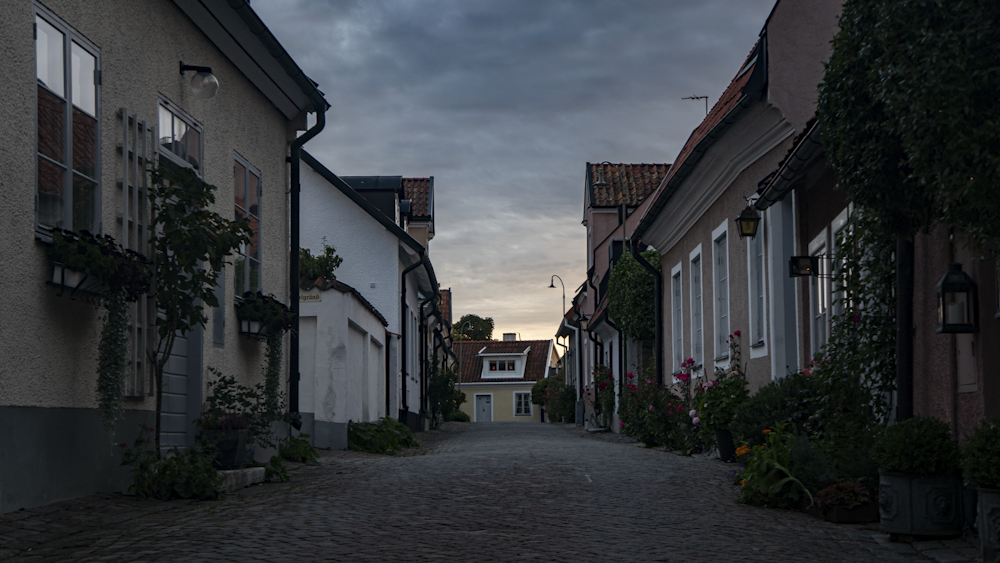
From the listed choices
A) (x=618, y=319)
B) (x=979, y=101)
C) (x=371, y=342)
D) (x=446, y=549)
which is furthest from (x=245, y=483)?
(x=618, y=319)

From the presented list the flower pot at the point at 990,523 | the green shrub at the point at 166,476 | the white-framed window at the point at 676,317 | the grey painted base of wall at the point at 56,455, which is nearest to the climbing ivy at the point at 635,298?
the white-framed window at the point at 676,317

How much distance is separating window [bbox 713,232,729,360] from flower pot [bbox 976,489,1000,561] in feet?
33.3

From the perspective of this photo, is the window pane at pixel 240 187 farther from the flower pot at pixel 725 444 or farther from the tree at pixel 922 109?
the tree at pixel 922 109

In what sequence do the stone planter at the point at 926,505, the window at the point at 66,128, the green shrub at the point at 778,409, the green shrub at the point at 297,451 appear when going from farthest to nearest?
the green shrub at the point at 297,451 < the green shrub at the point at 778,409 < the window at the point at 66,128 < the stone planter at the point at 926,505

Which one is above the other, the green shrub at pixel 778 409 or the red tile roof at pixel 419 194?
the red tile roof at pixel 419 194

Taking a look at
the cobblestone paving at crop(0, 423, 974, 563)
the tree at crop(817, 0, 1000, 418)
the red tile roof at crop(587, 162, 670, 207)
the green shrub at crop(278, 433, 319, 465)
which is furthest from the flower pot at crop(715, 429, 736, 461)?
the red tile roof at crop(587, 162, 670, 207)

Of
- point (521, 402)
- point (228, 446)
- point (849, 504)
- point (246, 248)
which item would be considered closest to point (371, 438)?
point (246, 248)

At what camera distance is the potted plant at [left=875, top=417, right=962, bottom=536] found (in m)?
5.91

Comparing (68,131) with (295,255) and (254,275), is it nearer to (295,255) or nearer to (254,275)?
(254,275)

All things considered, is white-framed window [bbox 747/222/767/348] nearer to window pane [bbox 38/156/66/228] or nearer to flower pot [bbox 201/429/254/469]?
flower pot [bbox 201/429/254/469]

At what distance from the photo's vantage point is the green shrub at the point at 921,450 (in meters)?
5.93

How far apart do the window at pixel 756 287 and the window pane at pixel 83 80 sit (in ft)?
27.2

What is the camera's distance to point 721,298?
1578 cm

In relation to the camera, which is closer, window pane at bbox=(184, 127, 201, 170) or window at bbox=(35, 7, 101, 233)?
window at bbox=(35, 7, 101, 233)
